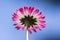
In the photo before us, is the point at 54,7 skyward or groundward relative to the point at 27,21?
skyward

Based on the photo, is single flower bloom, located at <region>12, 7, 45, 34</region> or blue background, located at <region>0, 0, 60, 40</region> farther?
→ blue background, located at <region>0, 0, 60, 40</region>

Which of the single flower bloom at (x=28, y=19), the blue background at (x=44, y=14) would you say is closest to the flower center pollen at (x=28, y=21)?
the single flower bloom at (x=28, y=19)

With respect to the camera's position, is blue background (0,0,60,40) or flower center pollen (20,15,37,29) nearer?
flower center pollen (20,15,37,29)

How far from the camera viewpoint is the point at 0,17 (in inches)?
42.4

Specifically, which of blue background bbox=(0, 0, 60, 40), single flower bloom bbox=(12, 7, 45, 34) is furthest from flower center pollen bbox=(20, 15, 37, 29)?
blue background bbox=(0, 0, 60, 40)

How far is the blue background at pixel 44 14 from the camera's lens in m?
1.03

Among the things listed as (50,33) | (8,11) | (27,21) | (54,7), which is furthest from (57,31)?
(8,11)

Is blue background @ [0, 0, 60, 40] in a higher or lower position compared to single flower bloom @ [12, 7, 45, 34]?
higher

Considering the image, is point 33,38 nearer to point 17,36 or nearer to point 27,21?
point 17,36

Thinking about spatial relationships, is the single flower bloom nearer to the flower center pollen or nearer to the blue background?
the flower center pollen

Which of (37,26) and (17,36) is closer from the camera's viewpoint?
(37,26)

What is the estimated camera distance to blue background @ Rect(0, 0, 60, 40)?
3.39ft

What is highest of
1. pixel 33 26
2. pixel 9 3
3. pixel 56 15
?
pixel 9 3

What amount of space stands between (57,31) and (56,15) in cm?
13
